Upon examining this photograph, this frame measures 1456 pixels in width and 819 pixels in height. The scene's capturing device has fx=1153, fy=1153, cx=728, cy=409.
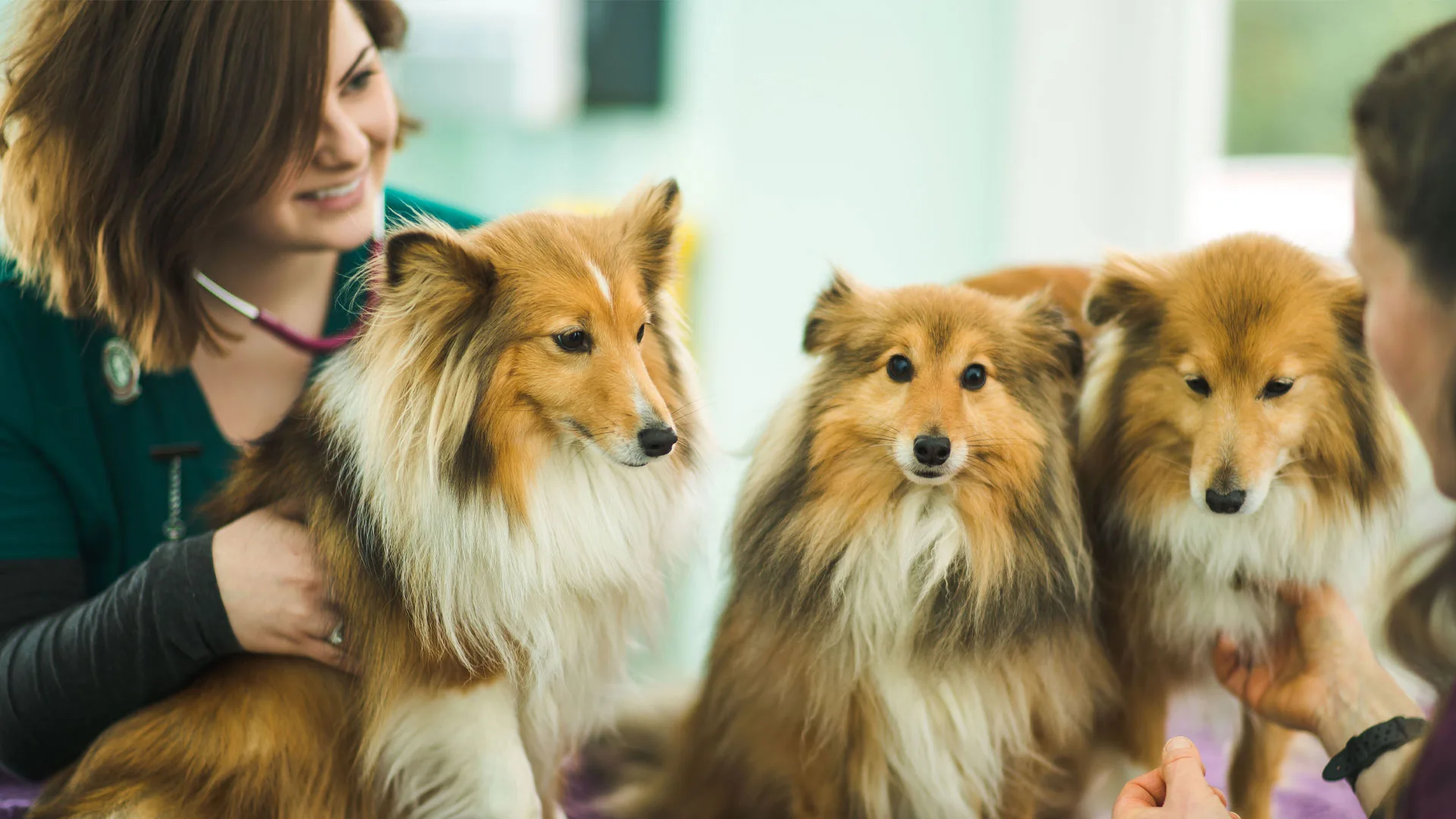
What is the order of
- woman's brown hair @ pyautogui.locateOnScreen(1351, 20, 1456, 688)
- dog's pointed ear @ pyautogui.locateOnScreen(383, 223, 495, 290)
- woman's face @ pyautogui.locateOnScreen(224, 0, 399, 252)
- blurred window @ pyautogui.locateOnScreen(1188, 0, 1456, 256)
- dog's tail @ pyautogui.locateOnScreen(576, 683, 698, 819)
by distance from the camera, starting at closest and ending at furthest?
woman's brown hair @ pyautogui.locateOnScreen(1351, 20, 1456, 688), dog's pointed ear @ pyautogui.locateOnScreen(383, 223, 495, 290), woman's face @ pyautogui.locateOnScreen(224, 0, 399, 252), dog's tail @ pyautogui.locateOnScreen(576, 683, 698, 819), blurred window @ pyautogui.locateOnScreen(1188, 0, 1456, 256)

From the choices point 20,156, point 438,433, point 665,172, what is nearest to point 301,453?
point 438,433

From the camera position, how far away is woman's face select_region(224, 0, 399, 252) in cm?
166

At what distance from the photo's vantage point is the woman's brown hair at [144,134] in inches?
60.7

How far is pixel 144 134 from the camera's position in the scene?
1.59 m

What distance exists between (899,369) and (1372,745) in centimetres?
72

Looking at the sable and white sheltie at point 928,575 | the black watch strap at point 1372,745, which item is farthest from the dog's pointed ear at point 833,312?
the black watch strap at point 1372,745

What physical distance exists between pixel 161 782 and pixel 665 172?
3191 mm

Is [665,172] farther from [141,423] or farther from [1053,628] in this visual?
[1053,628]

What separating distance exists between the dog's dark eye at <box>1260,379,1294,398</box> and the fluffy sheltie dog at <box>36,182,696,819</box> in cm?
70

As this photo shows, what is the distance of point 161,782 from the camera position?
4.45 ft

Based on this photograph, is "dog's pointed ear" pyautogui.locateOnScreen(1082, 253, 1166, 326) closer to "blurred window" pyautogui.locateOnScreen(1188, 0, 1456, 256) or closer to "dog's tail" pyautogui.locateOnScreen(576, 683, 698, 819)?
"dog's tail" pyautogui.locateOnScreen(576, 683, 698, 819)

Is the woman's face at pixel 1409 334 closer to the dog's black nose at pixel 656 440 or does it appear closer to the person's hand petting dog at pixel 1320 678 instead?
the person's hand petting dog at pixel 1320 678

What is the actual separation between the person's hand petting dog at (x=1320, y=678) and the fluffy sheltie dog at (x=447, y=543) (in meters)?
0.84

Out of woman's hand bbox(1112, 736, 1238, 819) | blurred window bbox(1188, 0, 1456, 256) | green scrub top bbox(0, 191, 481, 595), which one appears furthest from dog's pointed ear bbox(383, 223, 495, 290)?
blurred window bbox(1188, 0, 1456, 256)
